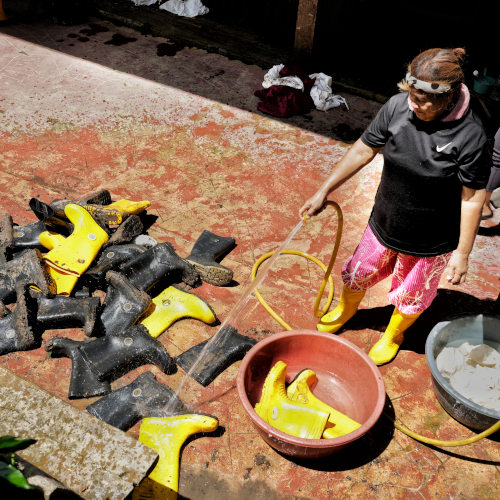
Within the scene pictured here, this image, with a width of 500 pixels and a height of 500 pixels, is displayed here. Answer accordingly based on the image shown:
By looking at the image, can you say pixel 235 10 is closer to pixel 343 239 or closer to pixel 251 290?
pixel 343 239

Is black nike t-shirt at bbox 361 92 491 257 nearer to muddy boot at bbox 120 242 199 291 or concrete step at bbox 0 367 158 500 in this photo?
muddy boot at bbox 120 242 199 291

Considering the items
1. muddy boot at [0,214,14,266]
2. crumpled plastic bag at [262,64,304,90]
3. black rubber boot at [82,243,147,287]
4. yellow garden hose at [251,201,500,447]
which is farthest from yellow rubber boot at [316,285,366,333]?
crumpled plastic bag at [262,64,304,90]

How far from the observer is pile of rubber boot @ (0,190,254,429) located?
9.98 feet

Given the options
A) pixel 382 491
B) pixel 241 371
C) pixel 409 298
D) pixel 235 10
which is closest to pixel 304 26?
pixel 235 10

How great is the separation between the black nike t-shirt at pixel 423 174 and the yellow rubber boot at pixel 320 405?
88 centimetres

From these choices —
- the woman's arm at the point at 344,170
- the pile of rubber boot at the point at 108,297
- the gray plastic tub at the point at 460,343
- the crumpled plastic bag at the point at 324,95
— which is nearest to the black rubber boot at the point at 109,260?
the pile of rubber boot at the point at 108,297

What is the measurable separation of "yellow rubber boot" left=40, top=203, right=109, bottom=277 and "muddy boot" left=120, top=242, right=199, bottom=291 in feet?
0.91

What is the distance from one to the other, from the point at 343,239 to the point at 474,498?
6.94 feet

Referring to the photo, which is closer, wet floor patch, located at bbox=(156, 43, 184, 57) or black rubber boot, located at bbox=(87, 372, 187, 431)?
black rubber boot, located at bbox=(87, 372, 187, 431)

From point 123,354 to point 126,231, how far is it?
102 centimetres

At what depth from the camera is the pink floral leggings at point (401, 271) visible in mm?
2888

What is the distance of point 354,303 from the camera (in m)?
3.38

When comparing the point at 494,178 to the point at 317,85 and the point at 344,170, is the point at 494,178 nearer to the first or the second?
the point at 344,170

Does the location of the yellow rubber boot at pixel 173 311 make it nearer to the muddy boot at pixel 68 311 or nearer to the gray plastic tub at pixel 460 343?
the muddy boot at pixel 68 311
